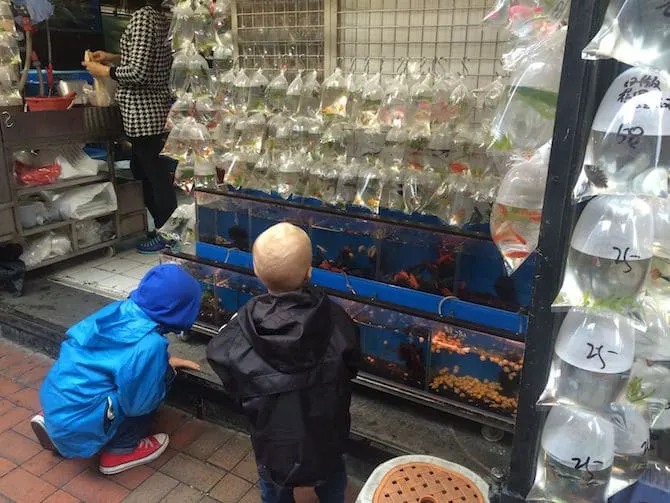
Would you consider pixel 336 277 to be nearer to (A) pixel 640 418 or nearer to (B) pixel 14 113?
(A) pixel 640 418

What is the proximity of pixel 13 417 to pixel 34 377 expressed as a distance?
38 centimetres

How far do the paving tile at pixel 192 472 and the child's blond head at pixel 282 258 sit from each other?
116 cm

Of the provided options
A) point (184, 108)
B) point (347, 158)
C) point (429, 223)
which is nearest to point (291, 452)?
point (429, 223)

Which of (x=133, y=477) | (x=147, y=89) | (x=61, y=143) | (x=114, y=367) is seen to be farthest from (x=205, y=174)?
(x=133, y=477)

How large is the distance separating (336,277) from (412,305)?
45 centimetres

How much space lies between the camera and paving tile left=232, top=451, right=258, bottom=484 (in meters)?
2.59

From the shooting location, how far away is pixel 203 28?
3.36 metres

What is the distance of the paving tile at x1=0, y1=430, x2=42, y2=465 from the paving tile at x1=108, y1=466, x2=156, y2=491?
488 millimetres

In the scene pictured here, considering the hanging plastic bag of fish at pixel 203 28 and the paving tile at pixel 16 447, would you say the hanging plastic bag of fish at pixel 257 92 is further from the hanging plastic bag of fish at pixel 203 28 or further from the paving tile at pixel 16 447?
the paving tile at pixel 16 447

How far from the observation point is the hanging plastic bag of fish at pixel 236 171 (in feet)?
10.8

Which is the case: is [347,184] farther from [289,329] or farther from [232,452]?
[232,452]

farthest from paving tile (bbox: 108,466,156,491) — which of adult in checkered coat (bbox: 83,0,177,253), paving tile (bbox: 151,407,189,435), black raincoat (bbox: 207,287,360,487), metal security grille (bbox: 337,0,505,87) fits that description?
adult in checkered coat (bbox: 83,0,177,253)

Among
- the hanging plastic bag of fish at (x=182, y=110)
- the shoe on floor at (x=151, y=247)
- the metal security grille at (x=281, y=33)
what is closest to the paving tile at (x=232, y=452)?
the hanging plastic bag of fish at (x=182, y=110)

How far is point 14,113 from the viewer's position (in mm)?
3910
